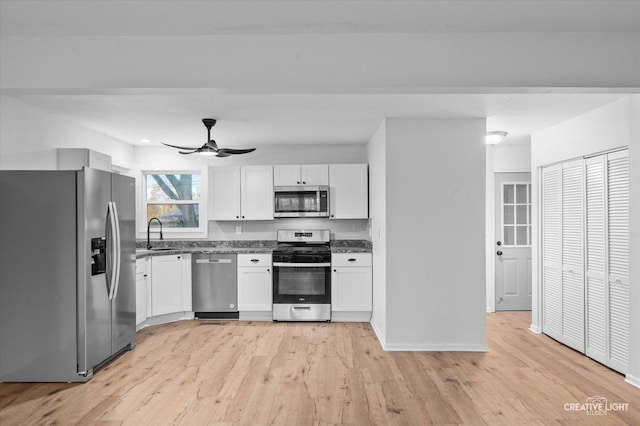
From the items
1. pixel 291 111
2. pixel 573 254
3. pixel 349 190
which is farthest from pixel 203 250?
pixel 573 254

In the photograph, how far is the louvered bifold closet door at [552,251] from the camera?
182 inches

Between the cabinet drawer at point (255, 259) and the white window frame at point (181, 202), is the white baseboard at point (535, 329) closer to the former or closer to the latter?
the cabinet drawer at point (255, 259)

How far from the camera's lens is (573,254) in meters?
4.36

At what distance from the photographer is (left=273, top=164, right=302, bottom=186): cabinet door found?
5926mm

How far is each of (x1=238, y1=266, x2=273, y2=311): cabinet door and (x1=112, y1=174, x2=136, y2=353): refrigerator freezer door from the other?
4.97 feet

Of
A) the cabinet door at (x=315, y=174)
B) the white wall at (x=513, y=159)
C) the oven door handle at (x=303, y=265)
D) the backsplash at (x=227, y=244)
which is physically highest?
the white wall at (x=513, y=159)

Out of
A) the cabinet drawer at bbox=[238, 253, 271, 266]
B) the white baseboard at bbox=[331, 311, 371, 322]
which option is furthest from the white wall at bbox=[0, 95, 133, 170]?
the white baseboard at bbox=[331, 311, 371, 322]

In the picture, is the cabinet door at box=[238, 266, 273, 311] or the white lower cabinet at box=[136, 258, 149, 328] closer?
the white lower cabinet at box=[136, 258, 149, 328]

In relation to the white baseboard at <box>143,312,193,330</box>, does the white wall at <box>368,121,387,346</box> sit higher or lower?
higher

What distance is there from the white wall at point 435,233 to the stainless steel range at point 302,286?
134cm

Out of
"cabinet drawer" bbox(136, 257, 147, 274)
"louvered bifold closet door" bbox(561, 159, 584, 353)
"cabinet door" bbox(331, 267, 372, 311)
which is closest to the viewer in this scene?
"louvered bifold closet door" bbox(561, 159, 584, 353)

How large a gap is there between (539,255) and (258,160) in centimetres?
387

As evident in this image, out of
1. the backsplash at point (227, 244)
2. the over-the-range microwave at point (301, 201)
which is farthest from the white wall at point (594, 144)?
the over-the-range microwave at point (301, 201)

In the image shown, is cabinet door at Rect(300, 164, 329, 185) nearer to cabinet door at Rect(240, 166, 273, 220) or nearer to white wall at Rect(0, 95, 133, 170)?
cabinet door at Rect(240, 166, 273, 220)
